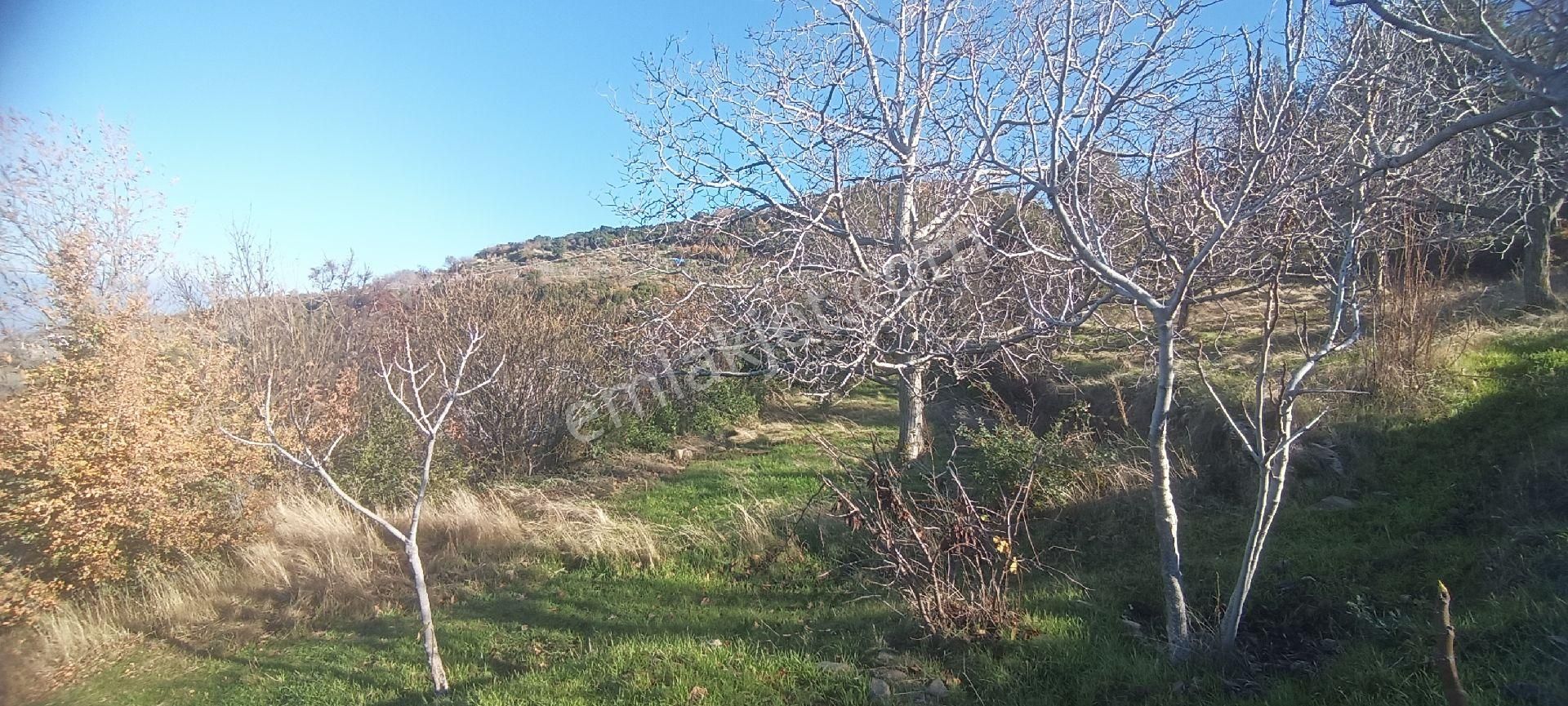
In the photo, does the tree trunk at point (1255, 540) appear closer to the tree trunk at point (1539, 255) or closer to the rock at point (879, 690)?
the rock at point (879, 690)

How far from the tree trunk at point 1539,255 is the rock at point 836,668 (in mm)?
9418

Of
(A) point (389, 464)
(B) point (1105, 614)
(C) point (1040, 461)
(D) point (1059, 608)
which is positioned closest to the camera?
(B) point (1105, 614)

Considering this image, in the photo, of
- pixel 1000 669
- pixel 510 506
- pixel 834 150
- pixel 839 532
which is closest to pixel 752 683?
pixel 1000 669

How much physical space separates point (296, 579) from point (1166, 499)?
26.3ft

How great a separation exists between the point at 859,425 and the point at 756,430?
6.77 ft

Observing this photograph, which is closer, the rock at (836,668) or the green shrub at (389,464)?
the rock at (836,668)

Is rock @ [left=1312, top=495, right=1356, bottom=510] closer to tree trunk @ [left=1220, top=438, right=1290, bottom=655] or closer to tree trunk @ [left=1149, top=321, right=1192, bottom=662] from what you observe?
tree trunk @ [left=1220, top=438, right=1290, bottom=655]

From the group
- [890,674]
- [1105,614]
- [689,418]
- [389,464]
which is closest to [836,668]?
[890,674]

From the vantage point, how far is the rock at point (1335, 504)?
5500mm

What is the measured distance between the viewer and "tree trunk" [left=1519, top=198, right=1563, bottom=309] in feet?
29.5

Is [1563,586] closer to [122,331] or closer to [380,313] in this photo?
[122,331]

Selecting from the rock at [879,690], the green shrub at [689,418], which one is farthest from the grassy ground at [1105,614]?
the green shrub at [689,418]

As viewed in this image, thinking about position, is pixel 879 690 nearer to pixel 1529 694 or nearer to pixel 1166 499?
pixel 1166 499

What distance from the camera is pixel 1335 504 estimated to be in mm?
5566
